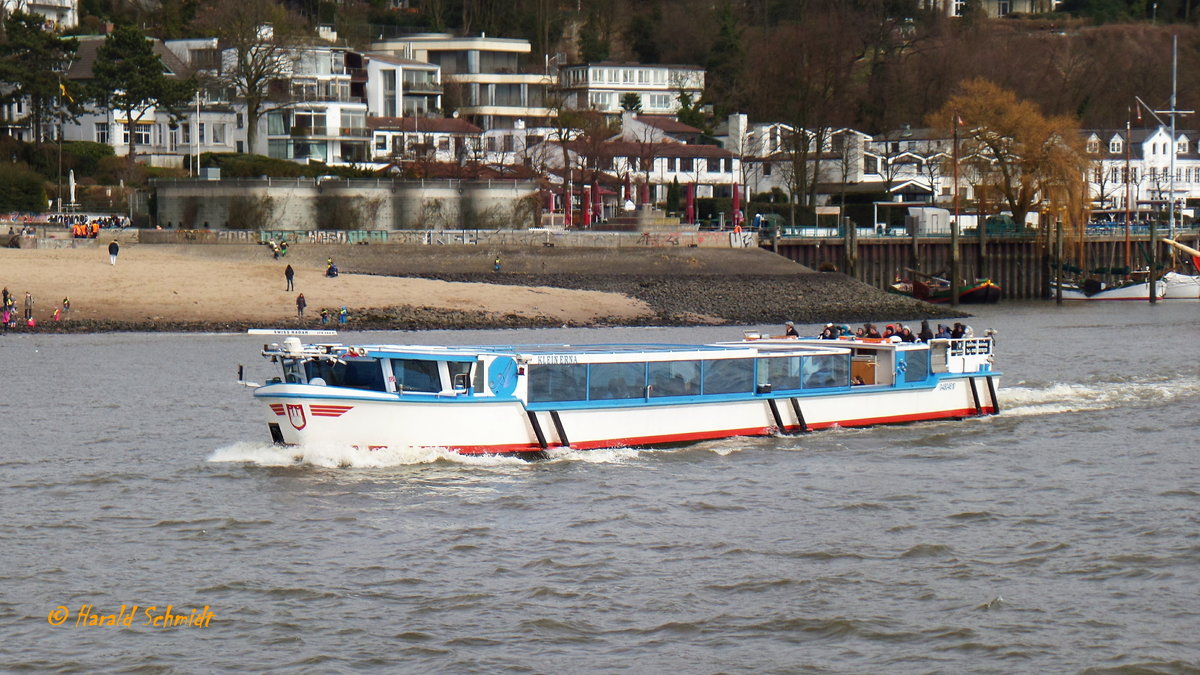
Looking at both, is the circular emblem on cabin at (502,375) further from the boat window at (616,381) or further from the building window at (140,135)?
the building window at (140,135)

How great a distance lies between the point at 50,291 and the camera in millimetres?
61594

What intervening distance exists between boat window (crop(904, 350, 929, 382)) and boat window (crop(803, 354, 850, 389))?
1818 millimetres

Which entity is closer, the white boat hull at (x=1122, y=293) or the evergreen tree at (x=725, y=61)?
the white boat hull at (x=1122, y=293)

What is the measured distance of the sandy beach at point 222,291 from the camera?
61.3m

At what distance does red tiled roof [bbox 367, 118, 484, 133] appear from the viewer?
111000mm

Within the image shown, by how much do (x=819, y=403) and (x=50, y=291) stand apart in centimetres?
3722

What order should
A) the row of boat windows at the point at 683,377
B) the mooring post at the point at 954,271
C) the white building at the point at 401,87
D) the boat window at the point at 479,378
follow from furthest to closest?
1. the white building at the point at 401,87
2. the mooring post at the point at 954,271
3. the row of boat windows at the point at 683,377
4. the boat window at the point at 479,378

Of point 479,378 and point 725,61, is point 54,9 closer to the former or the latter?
point 725,61

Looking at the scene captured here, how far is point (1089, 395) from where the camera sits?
142 ft

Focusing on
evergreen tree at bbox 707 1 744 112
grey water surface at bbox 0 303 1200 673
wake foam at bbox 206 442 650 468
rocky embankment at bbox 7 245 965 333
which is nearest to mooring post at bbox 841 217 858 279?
rocky embankment at bbox 7 245 965 333

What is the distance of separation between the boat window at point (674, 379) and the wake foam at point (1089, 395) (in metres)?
10.2

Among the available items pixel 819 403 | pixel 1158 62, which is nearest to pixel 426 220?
pixel 819 403

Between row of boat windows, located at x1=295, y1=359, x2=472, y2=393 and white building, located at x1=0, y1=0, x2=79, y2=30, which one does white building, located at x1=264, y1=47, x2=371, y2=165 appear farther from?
row of boat windows, located at x1=295, y1=359, x2=472, y2=393

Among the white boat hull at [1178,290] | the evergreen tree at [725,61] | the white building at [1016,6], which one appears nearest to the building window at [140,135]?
the evergreen tree at [725,61]
